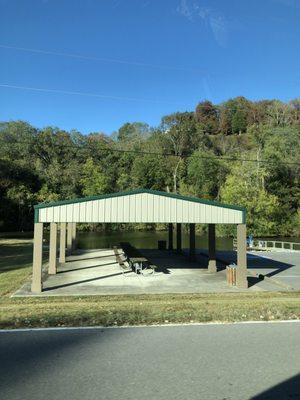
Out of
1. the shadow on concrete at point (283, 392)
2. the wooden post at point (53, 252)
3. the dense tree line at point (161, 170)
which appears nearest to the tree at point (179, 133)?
the dense tree line at point (161, 170)

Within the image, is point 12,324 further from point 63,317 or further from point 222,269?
point 222,269

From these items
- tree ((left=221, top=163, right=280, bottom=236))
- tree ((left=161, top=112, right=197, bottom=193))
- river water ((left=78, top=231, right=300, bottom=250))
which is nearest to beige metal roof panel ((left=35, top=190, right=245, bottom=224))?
river water ((left=78, top=231, right=300, bottom=250))

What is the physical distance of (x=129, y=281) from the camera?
52.6 feet

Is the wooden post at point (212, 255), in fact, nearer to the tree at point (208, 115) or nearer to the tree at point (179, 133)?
the tree at point (179, 133)

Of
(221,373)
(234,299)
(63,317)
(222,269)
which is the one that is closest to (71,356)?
(221,373)

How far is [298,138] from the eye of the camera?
244 ft

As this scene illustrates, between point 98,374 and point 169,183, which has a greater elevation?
point 169,183

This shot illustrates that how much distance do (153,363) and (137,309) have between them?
13.3 feet

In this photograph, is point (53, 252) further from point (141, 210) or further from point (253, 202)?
point (253, 202)

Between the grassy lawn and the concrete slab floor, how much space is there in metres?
1.10

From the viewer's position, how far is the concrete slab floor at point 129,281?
14.1m

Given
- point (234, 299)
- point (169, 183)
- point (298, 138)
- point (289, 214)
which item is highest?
point (298, 138)

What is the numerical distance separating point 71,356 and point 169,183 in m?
77.1

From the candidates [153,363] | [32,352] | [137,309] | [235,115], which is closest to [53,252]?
[137,309]
